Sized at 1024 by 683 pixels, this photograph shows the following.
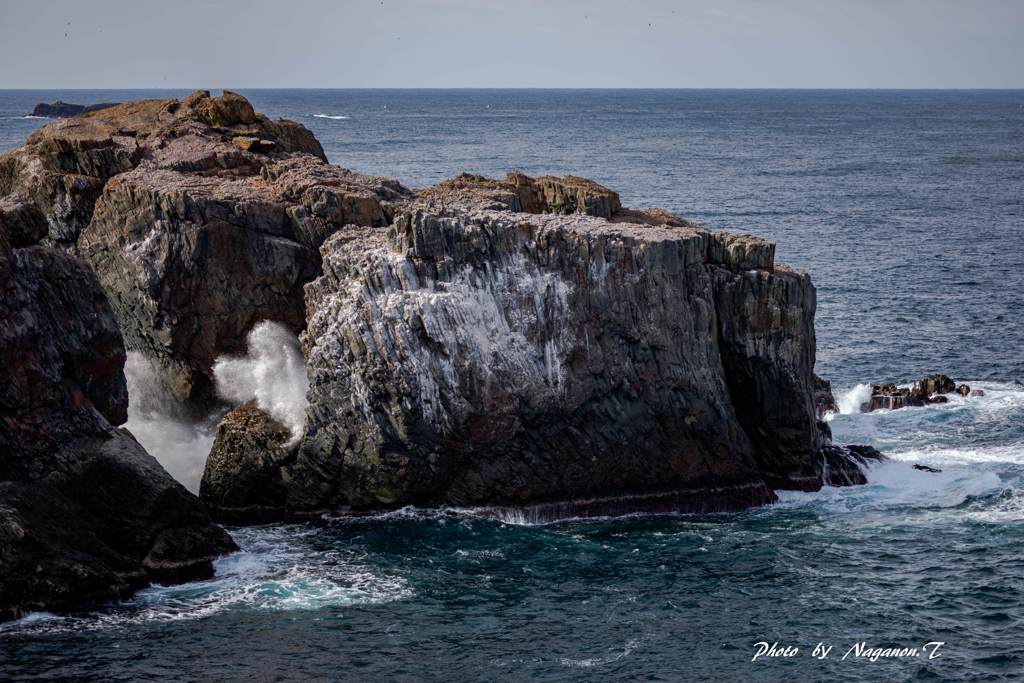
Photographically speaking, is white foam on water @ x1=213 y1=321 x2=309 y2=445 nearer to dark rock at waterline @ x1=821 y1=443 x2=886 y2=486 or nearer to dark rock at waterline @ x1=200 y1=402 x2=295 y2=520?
dark rock at waterline @ x1=200 y1=402 x2=295 y2=520

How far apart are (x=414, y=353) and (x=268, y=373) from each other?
750 centimetres

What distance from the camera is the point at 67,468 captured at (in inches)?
1496

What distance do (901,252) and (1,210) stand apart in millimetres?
69065

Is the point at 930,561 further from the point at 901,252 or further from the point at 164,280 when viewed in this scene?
the point at 901,252

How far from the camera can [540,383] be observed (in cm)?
4400

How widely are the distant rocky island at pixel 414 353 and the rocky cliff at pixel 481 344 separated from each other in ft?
0.27

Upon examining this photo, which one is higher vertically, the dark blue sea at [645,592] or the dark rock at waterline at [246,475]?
the dark rock at waterline at [246,475]

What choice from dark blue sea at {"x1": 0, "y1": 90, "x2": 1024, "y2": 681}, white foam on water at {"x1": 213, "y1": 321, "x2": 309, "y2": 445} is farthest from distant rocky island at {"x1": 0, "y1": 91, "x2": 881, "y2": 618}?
dark blue sea at {"x1": 0, "y1": 90, "x2": 1024, "y2": 681}

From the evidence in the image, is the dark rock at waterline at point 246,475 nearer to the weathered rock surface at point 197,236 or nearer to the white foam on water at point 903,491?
the weathered rock surface at point 197,236

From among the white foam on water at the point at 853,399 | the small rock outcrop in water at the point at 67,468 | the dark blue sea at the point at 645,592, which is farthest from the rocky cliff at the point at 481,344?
the white foam on water at the point at 853,399

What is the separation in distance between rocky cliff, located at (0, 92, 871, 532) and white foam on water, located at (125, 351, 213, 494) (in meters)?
1.32

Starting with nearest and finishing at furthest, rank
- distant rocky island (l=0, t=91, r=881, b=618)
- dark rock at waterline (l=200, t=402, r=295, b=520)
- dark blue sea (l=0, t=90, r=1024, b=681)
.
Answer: dark blue sea (l=0, t=90, r=1024, b=681) < distant rocky island (l=0, t=91, r=881, b=618) < dark rock at waterline (l=200, t=402, r=295, b=520)

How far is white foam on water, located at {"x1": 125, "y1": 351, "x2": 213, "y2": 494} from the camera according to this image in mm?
46188

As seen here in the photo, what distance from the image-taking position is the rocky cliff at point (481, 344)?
43.5 m
